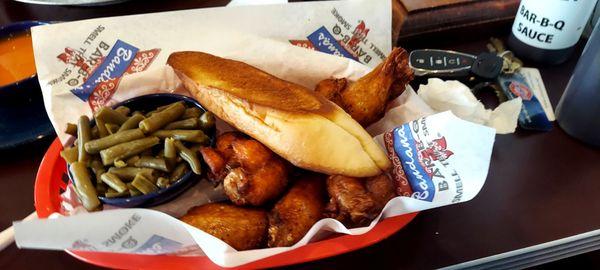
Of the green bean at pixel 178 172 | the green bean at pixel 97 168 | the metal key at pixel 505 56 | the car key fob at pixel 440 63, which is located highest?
the car key fob at pixel 440 63

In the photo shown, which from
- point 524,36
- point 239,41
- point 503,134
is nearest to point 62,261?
point 239,41

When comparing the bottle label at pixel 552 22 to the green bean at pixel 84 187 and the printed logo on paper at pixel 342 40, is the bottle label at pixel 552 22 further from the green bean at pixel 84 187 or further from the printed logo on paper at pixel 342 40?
the green bean at pixel 84 187

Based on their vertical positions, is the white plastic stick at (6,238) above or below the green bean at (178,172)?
below

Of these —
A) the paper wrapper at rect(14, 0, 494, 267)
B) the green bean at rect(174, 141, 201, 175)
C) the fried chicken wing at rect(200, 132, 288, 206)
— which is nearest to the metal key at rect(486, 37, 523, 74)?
the paper wrapper at rect(14, 0, 494, 267)

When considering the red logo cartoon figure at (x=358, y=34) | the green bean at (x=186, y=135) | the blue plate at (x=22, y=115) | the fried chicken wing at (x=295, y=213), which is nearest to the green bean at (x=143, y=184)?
the green bean at (x=186, y=135)

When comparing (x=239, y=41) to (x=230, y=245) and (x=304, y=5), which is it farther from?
(x=230, y=245)

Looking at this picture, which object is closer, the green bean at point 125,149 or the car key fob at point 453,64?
the green bean at point 125,149
